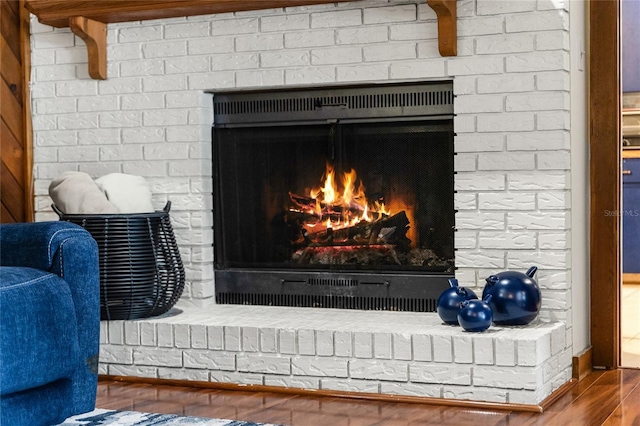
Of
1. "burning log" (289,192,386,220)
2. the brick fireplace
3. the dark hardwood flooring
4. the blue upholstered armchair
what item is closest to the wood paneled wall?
the brick fireplace

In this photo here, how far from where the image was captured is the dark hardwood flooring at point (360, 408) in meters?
2.88

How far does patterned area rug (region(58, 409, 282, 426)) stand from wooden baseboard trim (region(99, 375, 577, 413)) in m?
0.45

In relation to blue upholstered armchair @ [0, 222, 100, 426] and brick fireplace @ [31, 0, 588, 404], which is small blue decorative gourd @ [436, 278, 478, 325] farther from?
blue upholstered armchair @ [0, 222, 100, 426]

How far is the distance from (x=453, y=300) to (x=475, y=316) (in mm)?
148

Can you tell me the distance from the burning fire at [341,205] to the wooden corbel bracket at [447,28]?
2.01 feet

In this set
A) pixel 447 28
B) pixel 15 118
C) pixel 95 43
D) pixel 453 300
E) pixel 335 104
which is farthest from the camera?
pixel 15 118

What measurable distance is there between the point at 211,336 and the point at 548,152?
4.42 ft

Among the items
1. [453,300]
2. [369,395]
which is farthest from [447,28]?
[369,395]

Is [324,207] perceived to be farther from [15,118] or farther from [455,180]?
[15,118]

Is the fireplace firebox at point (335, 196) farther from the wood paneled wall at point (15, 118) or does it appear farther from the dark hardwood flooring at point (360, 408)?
the wood paneled wall at point (15, 118)

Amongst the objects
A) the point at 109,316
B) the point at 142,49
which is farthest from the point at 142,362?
the point at 142,49

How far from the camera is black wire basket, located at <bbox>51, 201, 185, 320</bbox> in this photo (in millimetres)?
3492

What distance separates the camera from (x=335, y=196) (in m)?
3.73

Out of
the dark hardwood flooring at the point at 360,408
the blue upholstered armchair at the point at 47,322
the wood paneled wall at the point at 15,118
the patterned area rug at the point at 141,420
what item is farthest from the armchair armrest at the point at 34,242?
the wood paneled wall at the point at 15,118
